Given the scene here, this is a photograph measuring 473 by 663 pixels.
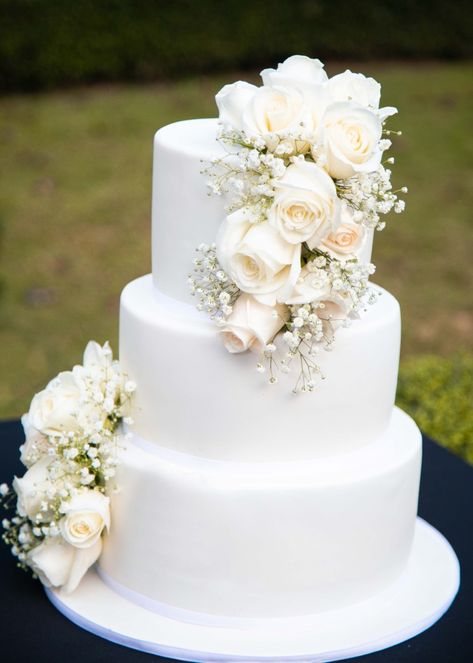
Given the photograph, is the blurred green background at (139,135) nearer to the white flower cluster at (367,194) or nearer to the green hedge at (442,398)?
the green hedge at (442,398)

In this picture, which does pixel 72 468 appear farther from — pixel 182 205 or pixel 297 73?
pixel 297 73

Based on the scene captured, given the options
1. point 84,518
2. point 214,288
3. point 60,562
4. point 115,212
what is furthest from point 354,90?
point 115,212

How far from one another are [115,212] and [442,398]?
3.68m

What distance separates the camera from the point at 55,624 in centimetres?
317

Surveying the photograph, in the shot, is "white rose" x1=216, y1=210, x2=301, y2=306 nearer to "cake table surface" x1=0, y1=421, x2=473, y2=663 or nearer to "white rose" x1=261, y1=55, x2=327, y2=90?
"white rose" x1=261, y1=55, x2=327, y2=90

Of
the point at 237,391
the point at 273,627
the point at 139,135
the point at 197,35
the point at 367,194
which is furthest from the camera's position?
the point at 197,35

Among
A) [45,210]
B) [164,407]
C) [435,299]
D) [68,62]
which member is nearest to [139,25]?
[68,62]

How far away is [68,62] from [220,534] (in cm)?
695

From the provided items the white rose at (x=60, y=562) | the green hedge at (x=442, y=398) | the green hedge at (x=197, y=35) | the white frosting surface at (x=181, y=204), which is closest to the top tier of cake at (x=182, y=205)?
the white frosting surface at (x=181, y=204)

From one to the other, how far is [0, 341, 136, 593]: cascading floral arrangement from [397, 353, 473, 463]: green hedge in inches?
92.5

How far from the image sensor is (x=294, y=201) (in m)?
2.69

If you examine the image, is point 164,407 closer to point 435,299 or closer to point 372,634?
point 372,634

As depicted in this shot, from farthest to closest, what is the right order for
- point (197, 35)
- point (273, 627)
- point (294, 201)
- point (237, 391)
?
1. point (197, 35)
2. point (273, 627)
3. point (237, 391)
4. point (294, 201)

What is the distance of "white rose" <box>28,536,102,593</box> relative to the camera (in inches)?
127
